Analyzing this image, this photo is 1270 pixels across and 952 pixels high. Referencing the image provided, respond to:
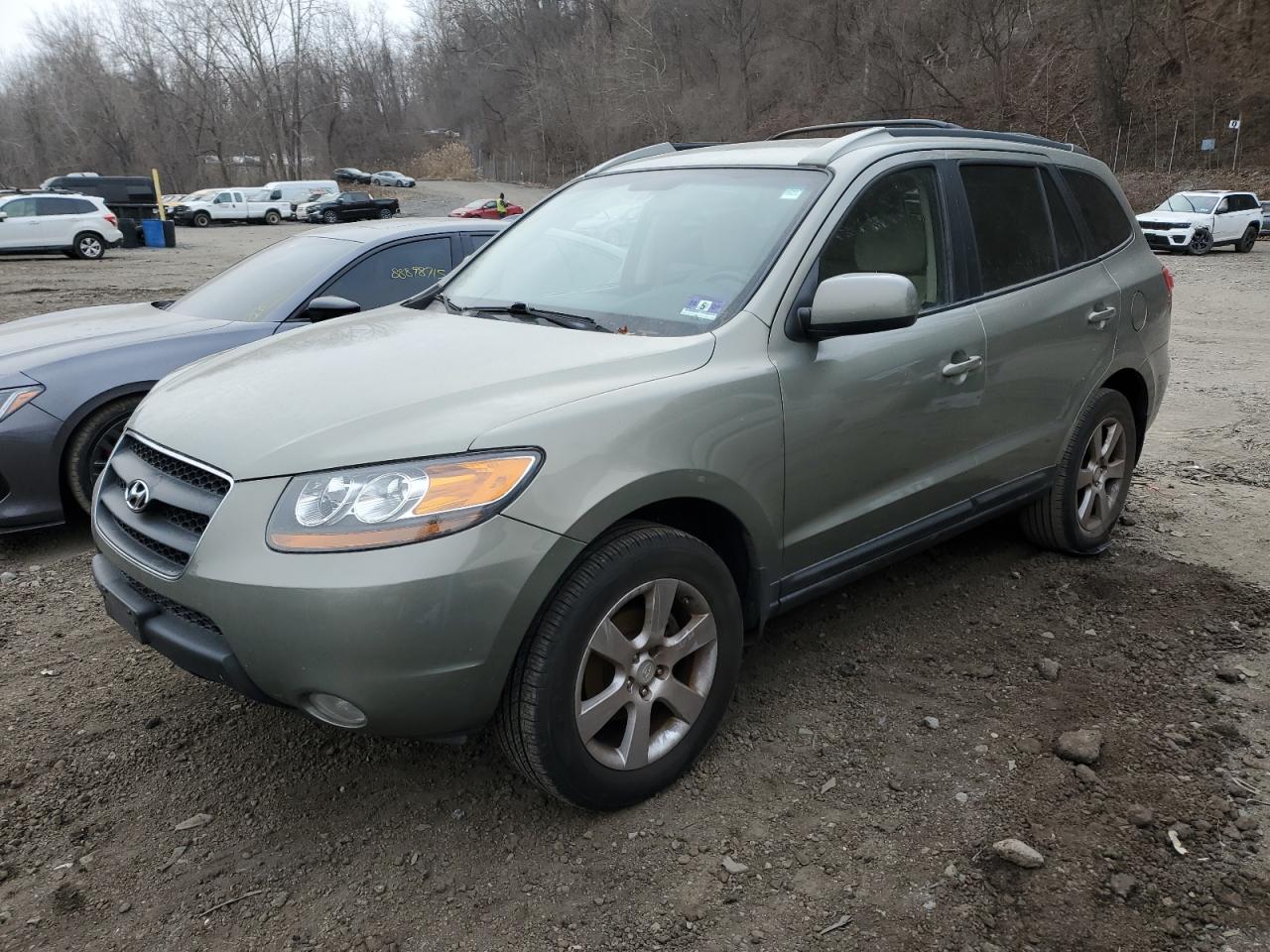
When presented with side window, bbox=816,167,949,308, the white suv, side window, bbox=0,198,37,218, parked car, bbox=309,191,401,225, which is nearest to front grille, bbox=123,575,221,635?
side window, bbox=816,167,949,308

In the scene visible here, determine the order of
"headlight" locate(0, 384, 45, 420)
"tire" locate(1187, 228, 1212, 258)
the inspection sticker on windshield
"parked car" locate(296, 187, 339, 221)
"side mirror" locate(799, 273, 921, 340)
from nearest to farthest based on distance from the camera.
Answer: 1. "side mirror" locate(799, 273, 921, 340)
2. the inspection sticker on windshield
3. "headlight" locate(0, 384, 45, 420)
4. "tire" locate(1187, 228, 1212, 258)
5. "parked car" locate(296, 187, 339, 221)

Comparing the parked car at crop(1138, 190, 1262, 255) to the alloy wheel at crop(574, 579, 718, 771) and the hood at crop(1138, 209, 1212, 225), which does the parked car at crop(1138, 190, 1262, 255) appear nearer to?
the hood at crop(1138, 209, 1212, 225)

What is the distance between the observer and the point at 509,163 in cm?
7938

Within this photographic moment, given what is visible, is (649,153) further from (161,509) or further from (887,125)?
(161,509)

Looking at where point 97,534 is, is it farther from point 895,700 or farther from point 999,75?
point 999,75

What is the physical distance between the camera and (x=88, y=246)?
2514 cm

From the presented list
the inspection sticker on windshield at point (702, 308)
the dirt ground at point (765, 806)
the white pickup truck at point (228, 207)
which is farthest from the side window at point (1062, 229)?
the white pickup truck at point (228, 207)

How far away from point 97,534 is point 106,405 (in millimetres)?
2164

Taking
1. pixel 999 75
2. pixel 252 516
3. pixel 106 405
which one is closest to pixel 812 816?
pixel 252 516

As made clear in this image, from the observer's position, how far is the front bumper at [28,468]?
171 inches

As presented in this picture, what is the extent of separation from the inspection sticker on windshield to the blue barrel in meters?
31.2

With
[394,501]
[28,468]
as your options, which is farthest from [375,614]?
[28,468]

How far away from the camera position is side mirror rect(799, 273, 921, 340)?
2.74 meters

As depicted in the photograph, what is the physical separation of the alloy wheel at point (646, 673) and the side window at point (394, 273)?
11.1 ft
